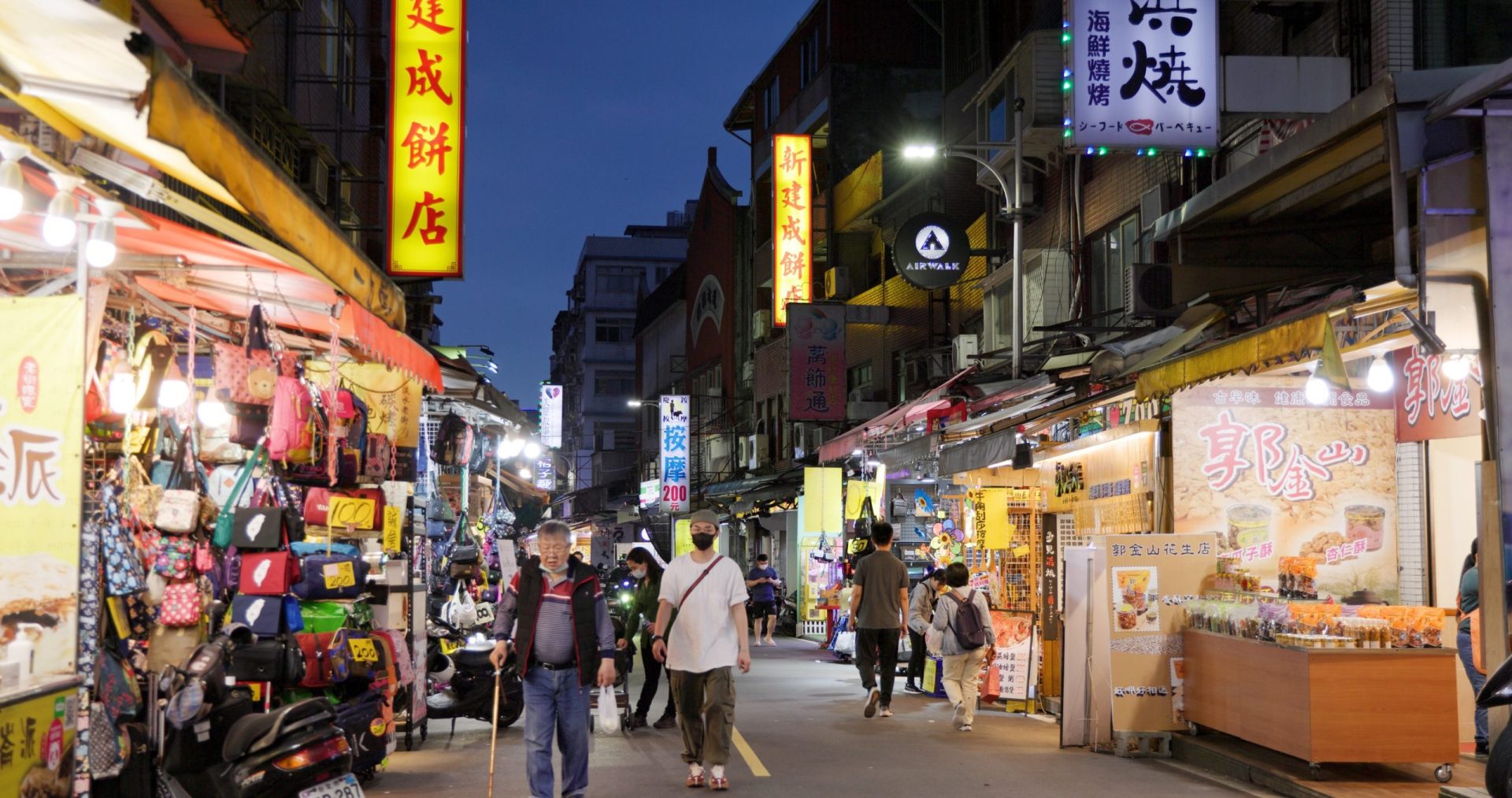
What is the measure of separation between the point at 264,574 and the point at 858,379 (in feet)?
95.9

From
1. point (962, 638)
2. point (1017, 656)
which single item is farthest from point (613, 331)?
point (962, 638)

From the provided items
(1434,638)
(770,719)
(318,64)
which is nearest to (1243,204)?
(1434,638)

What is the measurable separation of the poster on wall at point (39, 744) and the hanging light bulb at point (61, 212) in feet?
6.85

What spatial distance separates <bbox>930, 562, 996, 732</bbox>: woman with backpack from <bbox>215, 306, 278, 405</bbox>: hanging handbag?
26.2 feet

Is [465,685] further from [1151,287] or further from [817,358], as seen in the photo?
[817,358]

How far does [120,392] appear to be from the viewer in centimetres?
877

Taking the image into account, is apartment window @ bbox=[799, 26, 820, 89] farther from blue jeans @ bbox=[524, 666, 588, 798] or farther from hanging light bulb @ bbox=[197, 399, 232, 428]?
blue jeans @ bbox=[524, 666, 588, 798]

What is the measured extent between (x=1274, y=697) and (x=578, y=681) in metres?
5.30

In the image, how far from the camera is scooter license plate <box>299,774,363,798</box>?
763 cm

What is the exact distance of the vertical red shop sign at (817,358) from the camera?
1347 inches

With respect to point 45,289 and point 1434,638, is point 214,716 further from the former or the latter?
point 1434,638

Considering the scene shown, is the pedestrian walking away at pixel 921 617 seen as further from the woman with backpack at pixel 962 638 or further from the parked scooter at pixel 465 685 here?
the parked scooter at pixel 465 685

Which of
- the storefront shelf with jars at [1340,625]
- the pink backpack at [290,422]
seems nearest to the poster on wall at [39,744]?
the pink backpack at [290,422]

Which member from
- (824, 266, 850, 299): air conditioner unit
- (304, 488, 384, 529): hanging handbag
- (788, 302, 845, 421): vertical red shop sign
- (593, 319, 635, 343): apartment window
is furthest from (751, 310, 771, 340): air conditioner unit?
(593, 319, 635, 343): apartment window
